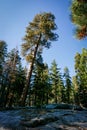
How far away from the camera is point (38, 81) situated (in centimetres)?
4838

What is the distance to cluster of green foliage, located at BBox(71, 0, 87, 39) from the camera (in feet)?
40.9

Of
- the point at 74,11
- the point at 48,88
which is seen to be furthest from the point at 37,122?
the point at 48,88

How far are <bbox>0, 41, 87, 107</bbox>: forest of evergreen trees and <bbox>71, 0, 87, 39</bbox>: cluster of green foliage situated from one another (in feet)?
43.8

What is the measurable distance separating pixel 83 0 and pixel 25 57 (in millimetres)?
16349

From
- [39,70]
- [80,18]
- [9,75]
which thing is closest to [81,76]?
[39,70]

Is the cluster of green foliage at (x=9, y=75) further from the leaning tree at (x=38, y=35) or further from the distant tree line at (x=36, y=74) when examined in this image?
the leaning tree at (x=38, y=35)

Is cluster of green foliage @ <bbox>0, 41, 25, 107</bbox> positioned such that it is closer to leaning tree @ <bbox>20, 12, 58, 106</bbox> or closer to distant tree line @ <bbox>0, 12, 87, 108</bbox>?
distant tree line @ <bbox>0, 12, 87, 108</bbox>

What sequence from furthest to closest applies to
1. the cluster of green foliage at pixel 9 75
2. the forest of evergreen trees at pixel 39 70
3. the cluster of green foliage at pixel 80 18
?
1. the cluster of green foliage at pixel 9 75
2. the forest of evergreen trees at pixel 39 70
3. the cluster of green foliage at pixel 80 18

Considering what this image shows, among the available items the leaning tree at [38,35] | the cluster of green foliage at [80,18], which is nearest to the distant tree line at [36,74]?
the leaning tree at [38,35]

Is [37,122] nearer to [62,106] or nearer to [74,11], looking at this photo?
[74,11]

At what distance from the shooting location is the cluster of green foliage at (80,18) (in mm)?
12462

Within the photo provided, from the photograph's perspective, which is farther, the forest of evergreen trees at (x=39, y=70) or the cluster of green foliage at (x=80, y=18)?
the forest of evergreen trees at (x=39, y=70)

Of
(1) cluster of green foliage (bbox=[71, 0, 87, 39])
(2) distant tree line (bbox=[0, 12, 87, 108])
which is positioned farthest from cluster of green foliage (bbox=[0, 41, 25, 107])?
(1) cluster of green foliage (bbox=[71, 0, 87, 39])

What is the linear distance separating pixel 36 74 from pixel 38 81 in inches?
71.3
